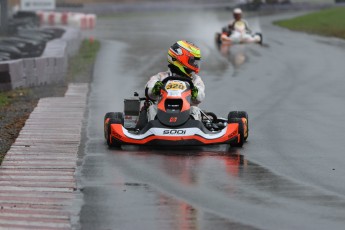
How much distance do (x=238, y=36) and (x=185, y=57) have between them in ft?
62.4

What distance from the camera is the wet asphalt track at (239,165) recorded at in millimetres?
9164

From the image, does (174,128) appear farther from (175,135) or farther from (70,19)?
(70,19)

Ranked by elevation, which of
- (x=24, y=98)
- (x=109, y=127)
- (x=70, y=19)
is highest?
(x=109, y=127)

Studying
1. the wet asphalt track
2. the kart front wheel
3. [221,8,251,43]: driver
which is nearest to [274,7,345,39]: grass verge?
[221,8,251,43]: driver

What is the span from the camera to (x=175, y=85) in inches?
517

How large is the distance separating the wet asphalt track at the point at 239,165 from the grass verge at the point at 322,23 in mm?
13348

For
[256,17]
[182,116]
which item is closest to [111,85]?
[182,116]

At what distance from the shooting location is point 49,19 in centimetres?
4653

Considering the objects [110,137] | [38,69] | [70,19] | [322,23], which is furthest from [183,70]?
[70,19]

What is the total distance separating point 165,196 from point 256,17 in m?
41.6

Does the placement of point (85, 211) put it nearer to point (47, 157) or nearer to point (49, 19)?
point (47, 157)

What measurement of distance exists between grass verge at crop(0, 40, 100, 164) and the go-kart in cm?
576

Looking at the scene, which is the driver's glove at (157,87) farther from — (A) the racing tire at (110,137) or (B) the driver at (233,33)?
(B) the driver at (233,33)

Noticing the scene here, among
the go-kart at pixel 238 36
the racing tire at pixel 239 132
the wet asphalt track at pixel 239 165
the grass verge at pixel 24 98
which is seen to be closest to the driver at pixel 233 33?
the go-kart at pixel 238 36
